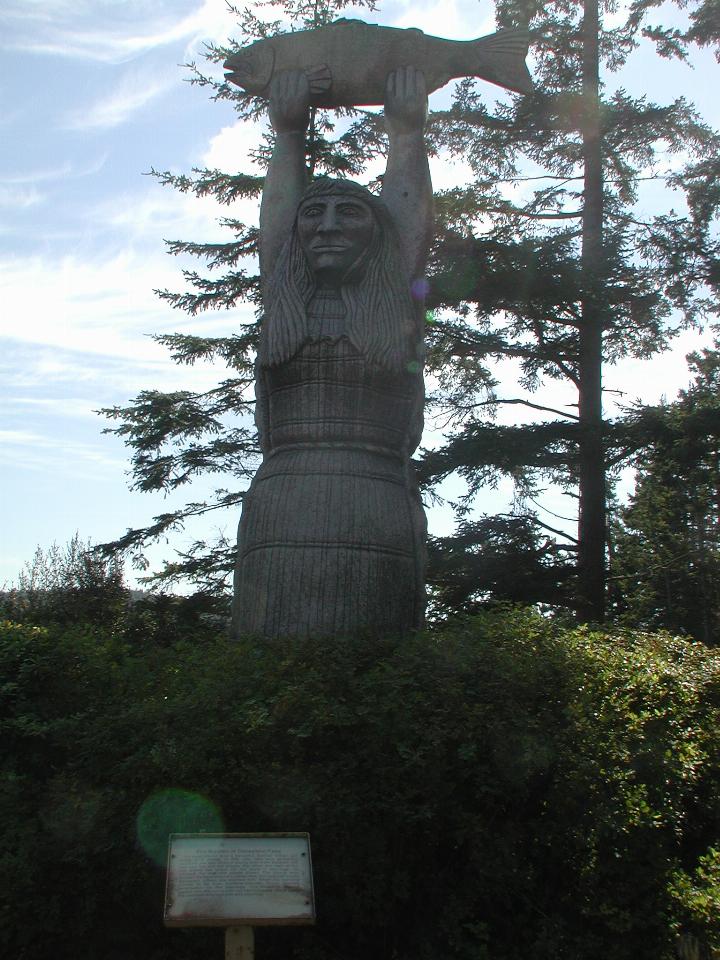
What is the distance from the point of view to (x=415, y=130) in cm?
783

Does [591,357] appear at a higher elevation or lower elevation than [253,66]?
higher

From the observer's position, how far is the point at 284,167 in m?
7.92

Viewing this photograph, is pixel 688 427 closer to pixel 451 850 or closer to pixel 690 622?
pixel 690 622

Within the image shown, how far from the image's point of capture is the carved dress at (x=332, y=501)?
6.44 metres

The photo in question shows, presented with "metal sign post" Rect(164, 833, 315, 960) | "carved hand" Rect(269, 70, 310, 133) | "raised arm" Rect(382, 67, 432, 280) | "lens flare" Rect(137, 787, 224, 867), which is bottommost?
"metal sign post" Rect(164, 833, 315, 960)

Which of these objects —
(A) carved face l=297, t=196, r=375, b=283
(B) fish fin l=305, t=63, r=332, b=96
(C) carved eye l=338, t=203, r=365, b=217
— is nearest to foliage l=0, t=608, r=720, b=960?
(A) carved face l=297, t=196, r=375, b=283

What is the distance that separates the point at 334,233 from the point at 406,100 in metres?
1.32

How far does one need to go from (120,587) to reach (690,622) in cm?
818

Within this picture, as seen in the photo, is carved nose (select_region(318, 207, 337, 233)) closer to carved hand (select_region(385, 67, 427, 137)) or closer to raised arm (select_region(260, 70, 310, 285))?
raised arm (select_region(260, 70, 310, 285))

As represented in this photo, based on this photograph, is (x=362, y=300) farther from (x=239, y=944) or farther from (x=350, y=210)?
(x=239, y=944)

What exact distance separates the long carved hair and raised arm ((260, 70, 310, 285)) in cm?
37

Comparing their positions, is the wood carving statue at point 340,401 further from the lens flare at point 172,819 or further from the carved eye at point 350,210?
the lens flare at point 172,819

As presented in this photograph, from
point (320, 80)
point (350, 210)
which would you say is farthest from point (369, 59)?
point (350, 210)

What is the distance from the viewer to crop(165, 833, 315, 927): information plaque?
147 inches
